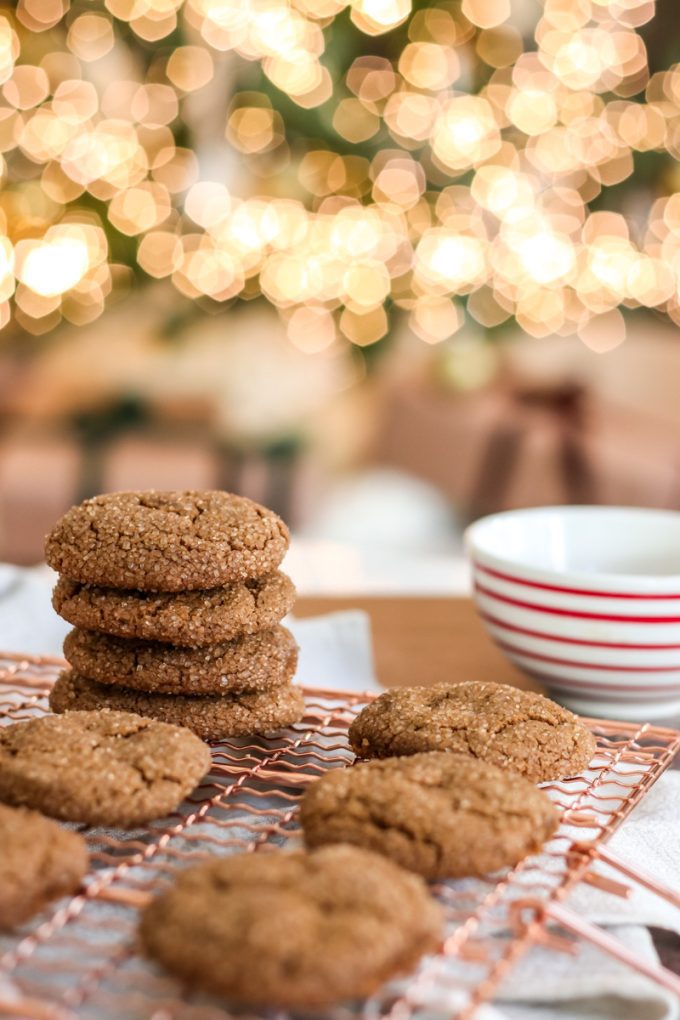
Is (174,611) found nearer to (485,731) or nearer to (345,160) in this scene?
(485,731)

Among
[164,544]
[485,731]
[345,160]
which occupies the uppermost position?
[345,160]

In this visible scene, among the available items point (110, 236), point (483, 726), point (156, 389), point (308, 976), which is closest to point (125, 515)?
point (483, 726)

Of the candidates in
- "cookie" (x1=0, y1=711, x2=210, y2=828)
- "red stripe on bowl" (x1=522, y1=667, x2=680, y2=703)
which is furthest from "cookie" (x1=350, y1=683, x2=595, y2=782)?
"red stripe on bowl" (x1=522, y1=667, x2=680, y2=703)

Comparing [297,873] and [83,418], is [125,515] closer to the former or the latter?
[297,873]

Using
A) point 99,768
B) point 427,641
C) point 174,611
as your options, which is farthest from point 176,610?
point 427,641

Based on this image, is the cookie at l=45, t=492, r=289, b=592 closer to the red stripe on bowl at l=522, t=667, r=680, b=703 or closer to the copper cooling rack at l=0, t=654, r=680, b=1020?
the copper cooling rack at l=0, t=654, r=680, b=1020

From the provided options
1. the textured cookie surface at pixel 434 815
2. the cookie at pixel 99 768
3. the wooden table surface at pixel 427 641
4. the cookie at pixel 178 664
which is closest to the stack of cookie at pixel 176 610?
the cookie at pixel 178 664

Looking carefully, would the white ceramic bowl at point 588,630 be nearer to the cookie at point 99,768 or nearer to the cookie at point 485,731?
the cookie at point 485,731
